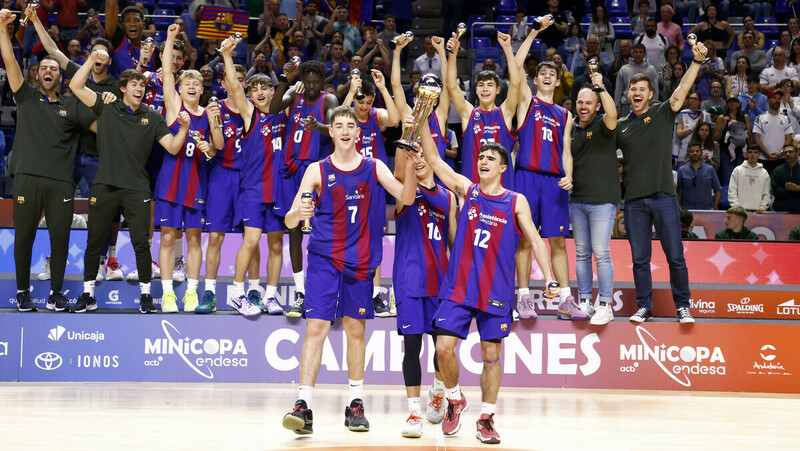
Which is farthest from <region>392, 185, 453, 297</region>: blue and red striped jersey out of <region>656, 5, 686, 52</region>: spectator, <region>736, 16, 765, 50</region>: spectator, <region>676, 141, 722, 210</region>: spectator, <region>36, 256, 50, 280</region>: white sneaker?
<region>736, 16, 765, 50</region>: spectator

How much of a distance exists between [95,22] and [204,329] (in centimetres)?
664

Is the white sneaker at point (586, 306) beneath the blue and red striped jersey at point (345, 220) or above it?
beneath

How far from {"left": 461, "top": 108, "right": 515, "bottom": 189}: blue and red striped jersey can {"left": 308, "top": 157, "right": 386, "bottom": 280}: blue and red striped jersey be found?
219 cm

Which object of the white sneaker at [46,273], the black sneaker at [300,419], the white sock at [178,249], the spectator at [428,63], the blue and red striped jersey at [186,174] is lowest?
the black sneaker at [300,419]

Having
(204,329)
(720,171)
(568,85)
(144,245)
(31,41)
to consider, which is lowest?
(204,329)

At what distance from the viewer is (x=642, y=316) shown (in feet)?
28.2

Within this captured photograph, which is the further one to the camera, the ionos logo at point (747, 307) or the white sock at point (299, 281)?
the ionos logo at point (747, 307)

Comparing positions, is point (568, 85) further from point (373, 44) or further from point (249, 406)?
point (249, 406)

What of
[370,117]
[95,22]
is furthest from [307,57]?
[370,117]

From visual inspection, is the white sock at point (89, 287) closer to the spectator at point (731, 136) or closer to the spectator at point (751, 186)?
the spectator at point (751, 186)

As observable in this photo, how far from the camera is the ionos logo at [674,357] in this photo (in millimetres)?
8602

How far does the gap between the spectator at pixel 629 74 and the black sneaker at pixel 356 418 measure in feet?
26.7

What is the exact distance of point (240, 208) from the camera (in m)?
8.60

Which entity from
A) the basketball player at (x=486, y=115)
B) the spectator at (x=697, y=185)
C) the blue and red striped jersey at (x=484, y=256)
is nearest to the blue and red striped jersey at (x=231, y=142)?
the basketball player at (x=486, y=115)
